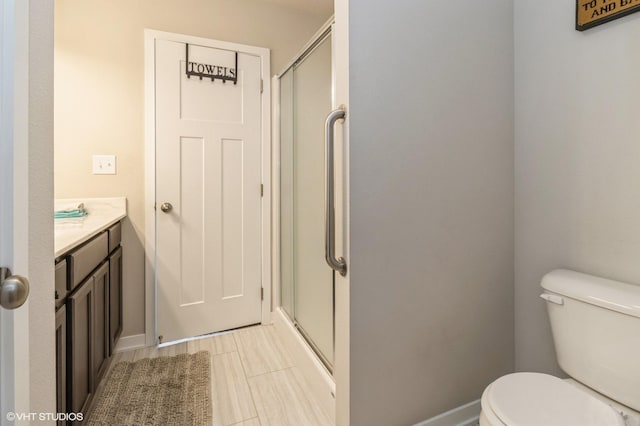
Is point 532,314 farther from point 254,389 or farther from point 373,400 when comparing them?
point 254,389

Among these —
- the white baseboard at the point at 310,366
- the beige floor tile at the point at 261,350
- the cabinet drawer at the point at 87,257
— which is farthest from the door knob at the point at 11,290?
the beige floor tile at the point at 261,350

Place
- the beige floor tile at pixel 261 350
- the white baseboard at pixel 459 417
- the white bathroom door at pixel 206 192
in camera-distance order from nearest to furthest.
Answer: the white baseboard at pixel 459 417, the beige floor tile at pixel 261 350, the white bathroom door at pixel 206 192

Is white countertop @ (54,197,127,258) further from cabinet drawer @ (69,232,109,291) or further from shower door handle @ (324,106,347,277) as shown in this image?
shower door handle @ (324,106,347,277)

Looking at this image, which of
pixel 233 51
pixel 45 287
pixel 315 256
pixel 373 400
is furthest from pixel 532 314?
pixel 233 51

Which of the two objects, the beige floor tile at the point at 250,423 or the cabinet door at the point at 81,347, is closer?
the cabinet door at the point at 81,347

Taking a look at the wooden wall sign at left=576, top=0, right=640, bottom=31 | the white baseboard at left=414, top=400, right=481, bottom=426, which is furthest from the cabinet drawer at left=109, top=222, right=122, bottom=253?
the wooden wall sign at left=576, top=0, right=640, bottom=31

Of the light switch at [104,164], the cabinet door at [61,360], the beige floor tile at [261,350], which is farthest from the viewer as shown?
the light switch at [104,164]

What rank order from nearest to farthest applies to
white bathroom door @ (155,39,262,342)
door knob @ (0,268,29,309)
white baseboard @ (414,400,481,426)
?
door knob @ (0,268,29,309) < white baseboard @ (414,400,481,426) < white bathroom door @ (155,39,262,342)

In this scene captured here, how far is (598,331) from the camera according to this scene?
0.99 meters

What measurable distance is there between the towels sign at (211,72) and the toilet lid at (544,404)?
234cm

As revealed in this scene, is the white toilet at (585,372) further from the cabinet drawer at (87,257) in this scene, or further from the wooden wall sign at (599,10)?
the cabinet drawer at (87,257)

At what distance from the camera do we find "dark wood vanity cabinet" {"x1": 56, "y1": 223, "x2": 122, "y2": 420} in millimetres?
1023

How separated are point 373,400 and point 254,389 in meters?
0.78

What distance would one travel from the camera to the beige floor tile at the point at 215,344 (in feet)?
6.57
